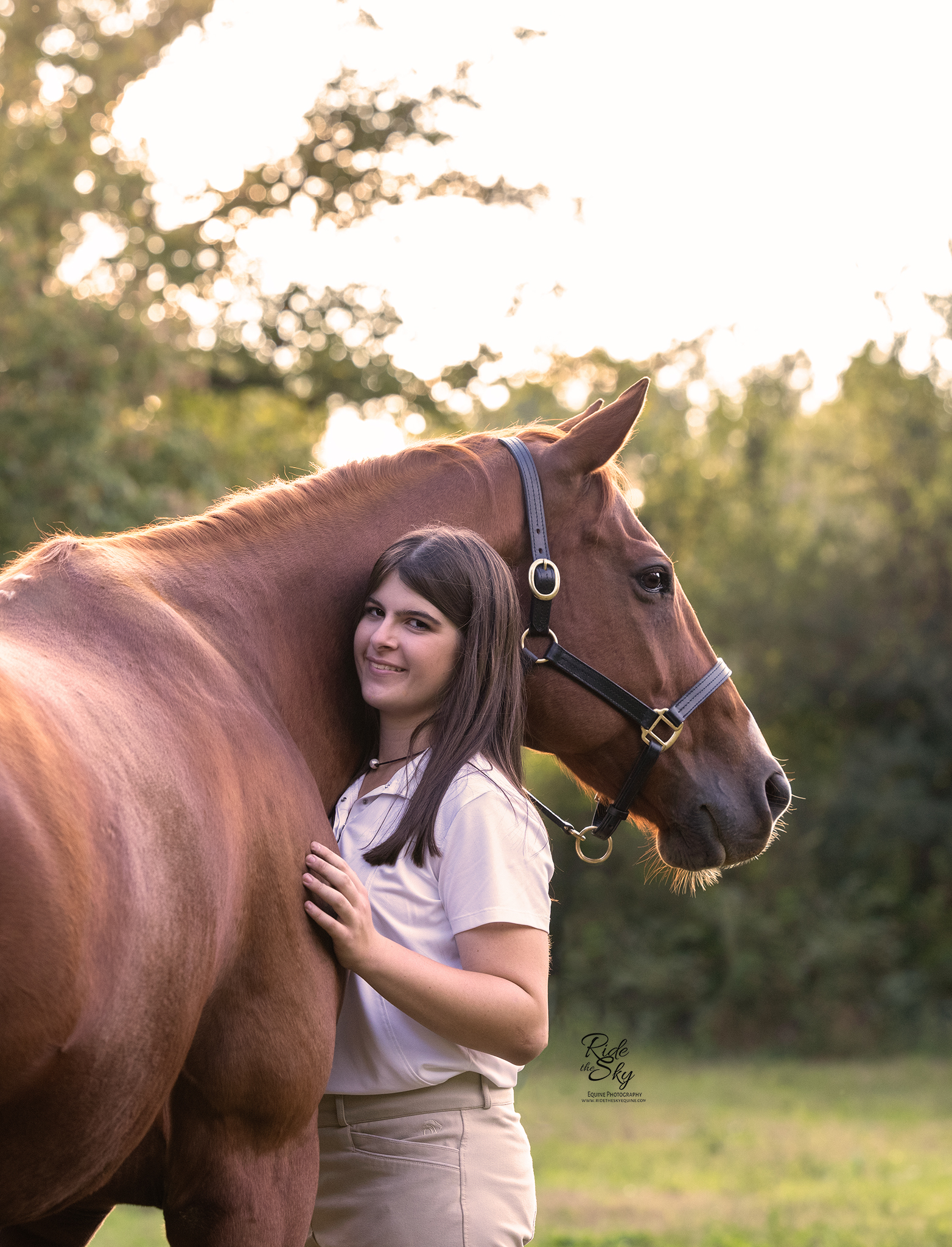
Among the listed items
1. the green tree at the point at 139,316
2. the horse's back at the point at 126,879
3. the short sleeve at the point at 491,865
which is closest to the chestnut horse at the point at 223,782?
A: the horse's back at the point at 126,879

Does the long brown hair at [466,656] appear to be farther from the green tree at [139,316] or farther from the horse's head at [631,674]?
the green tree at [139,316]

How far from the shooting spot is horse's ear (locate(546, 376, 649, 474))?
8.57ft

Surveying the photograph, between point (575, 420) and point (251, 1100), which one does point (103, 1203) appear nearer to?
point (251, 1100)

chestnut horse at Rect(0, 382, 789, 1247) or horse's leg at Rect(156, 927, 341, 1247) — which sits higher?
chestnut horse at Rect(0, 382, 789, 1247)

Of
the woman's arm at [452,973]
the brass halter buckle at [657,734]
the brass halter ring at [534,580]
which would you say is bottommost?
the woman's arm at [452,973]

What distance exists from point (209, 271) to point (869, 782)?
458 inches

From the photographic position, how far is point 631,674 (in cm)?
267

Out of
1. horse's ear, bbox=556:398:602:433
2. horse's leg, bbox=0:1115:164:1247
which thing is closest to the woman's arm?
horse's leg, bbox=0:1115:164:1247

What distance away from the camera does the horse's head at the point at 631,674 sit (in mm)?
2617

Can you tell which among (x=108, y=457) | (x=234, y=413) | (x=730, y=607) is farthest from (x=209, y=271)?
(x=730, y=607)

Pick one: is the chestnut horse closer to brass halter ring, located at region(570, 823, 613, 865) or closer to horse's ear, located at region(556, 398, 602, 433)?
horse's ear, located at region(556, 398, 602, 433)

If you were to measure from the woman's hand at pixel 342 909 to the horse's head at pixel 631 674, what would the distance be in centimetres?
74

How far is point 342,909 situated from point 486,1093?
0.52 metres

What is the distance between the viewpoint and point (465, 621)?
7.59 feet
